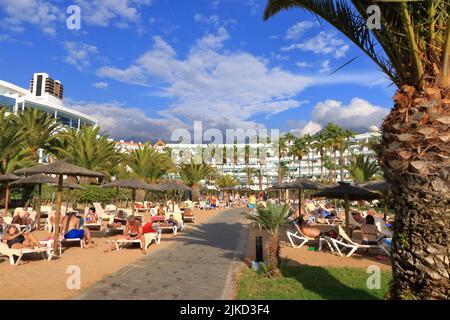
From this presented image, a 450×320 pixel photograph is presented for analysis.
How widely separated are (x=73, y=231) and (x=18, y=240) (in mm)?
2031

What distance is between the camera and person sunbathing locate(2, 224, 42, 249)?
26.9ft

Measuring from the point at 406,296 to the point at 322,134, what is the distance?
58517mm

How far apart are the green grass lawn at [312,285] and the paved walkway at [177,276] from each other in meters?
0.43

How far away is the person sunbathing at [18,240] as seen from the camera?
26.9 ft

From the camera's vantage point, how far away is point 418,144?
12.6ft

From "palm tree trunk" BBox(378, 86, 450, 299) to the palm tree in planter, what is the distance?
10.1ft

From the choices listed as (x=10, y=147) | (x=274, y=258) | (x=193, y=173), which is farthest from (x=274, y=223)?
(x=193, y=173)

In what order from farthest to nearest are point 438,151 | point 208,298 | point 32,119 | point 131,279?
point 32,119 < point 131,279 < point 208,298 < point 438,151

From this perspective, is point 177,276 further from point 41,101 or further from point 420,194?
point 41,101

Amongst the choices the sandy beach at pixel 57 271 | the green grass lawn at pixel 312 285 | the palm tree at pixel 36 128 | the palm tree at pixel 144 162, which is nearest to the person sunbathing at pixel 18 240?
the sandy beach at pixel 57 271

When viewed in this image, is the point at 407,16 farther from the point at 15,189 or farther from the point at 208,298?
the point at 15,189

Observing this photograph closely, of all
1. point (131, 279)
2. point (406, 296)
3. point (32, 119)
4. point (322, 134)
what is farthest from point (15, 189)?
point (322, 134)

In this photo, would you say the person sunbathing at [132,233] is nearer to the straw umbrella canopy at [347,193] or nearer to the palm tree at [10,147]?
the straw umbrella canopy at [347,193]

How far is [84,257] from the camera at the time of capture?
353 inches
